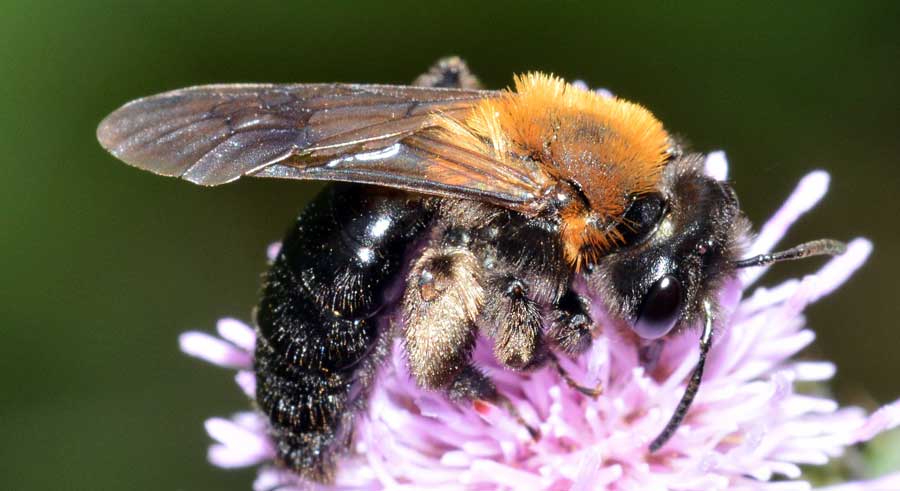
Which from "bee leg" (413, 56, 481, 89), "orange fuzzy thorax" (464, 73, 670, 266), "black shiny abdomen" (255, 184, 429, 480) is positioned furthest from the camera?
"bee leg" (413, 56, 481, 89)

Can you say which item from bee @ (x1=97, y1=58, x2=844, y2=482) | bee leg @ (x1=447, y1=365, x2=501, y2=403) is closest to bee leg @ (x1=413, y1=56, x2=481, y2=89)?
bee @ (x1=97, y1=58, x2=844, y2=482)

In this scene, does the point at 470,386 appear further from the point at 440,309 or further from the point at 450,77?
the point at 450,77

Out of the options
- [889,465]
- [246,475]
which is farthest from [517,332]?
[246,475]

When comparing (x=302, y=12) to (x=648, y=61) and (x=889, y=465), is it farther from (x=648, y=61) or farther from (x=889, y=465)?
(x=889, y=465)

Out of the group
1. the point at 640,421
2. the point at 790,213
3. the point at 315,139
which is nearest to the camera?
the point at 315,139

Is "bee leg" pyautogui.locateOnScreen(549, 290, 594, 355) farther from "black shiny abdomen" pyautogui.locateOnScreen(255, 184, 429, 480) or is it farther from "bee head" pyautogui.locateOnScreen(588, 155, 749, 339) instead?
"black shiny abdomen" pyautogui.locateOnScreen(255, 184, 429, 480)

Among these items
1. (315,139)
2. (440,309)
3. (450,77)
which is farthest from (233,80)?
(440,309)
